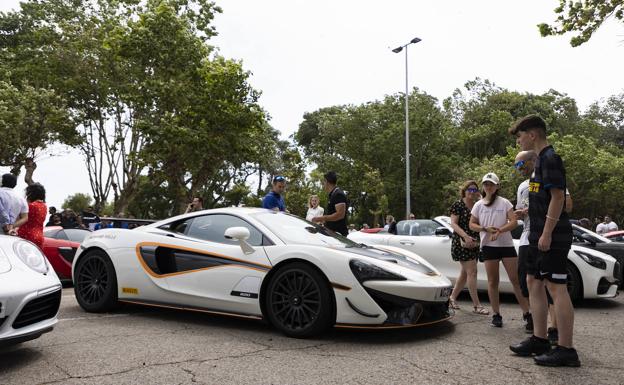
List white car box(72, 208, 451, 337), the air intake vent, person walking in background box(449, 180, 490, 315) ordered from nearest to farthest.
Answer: the air intake vent, white car box(72, 208, 451, 337), person walking in background box(449, 180, 490, 315)

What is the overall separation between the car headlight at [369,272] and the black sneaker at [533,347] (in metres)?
1.05

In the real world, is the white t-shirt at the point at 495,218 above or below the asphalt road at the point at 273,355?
above

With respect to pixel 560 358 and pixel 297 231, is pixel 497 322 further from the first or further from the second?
pixel 297 231

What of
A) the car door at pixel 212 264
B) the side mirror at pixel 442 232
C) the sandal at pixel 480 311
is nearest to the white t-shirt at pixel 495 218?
the sandal at pixel 480 311

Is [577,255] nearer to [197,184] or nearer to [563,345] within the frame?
[563,345]

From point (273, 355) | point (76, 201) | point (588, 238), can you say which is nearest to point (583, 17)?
point (588, 238)

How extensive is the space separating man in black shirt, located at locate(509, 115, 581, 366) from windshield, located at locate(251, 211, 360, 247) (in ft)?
6.04

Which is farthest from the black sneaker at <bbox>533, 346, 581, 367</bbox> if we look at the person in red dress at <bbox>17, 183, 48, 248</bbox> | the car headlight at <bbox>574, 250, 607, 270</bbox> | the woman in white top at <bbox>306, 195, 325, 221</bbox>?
the person in red dress at <bbox>17, 183, 48, 248</bbox>

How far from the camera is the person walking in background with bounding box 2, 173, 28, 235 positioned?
6602mm

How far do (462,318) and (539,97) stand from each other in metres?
44.5

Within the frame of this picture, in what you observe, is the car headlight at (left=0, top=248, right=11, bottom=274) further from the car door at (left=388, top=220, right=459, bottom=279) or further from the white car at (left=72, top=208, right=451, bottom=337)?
the car door at (left=388, top=220, right=459, bottom=279)

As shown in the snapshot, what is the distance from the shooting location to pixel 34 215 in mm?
7023

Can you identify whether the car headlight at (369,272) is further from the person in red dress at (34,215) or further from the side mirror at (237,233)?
the person in red dress at (34,215)

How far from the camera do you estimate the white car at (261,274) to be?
463 cm
